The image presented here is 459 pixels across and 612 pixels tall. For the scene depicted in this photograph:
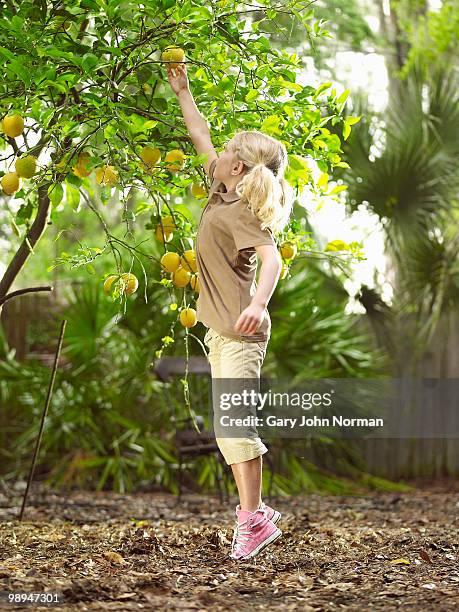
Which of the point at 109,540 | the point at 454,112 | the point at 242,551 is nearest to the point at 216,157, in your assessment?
the point at 242,551

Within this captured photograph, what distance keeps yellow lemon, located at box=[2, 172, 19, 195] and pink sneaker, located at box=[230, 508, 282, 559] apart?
128 centimetres

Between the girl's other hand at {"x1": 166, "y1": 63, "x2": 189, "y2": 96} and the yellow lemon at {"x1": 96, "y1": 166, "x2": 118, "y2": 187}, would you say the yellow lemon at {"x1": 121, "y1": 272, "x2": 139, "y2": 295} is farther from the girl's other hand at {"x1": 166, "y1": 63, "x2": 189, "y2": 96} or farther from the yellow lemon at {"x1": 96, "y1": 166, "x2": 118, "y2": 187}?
the girl's other hand at {"x1": 166, "y1": 63, "x2": 189, "y2": 96}

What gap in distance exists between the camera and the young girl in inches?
109

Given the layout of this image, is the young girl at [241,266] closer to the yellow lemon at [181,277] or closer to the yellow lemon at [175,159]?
the yellow lemon at [175,159]

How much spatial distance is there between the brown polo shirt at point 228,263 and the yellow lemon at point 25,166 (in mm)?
573

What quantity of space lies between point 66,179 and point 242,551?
→ 136 cm

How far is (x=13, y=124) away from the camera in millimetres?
2631

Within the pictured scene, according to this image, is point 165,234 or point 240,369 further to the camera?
point 165,234

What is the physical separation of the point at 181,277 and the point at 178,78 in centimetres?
68

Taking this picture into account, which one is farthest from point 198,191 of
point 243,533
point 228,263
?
point 243,533

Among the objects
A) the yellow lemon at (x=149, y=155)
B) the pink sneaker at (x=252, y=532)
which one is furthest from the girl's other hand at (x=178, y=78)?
the pink sneaker at (x=252, y=532)

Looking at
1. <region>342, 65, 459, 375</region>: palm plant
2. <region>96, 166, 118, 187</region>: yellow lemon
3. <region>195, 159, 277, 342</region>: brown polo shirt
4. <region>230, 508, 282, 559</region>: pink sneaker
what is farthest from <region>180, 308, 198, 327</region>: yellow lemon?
<region>342, 65, 459, 375</region>: palm plant

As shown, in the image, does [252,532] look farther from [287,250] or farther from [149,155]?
[149,155]

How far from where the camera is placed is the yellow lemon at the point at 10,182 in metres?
2.81
